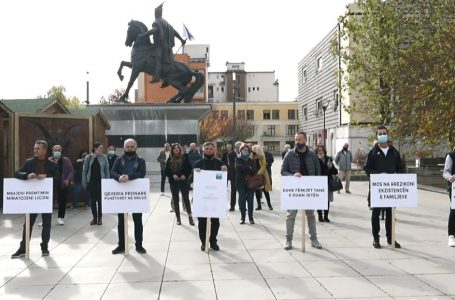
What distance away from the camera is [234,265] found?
23.3ft

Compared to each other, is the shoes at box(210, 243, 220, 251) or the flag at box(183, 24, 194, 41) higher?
the flag at box(183, 24, 194, 41)

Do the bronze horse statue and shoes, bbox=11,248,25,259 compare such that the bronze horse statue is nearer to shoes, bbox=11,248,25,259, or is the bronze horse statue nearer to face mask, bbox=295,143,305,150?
face mask, bbox=295,143,305,150

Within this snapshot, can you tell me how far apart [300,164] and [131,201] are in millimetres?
2929

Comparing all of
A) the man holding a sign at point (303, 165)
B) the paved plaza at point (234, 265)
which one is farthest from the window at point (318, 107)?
the man holding a sign at point (303, 165)

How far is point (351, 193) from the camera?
60.3ft

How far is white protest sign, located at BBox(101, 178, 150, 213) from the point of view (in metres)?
7.95

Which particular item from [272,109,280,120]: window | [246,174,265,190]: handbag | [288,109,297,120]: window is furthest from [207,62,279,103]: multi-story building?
[246,174,265,190]: handbag

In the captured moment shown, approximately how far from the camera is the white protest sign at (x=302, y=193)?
815 centimetres

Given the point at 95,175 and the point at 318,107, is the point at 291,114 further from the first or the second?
the point at 95,175

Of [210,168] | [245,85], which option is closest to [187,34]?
[210,168]

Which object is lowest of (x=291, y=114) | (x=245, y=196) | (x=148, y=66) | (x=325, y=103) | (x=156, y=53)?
(x=245, y=196)

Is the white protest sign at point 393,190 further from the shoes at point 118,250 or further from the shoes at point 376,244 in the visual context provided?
the shoes at point 118,250

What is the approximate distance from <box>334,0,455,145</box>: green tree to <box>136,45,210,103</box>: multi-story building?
1484 inches

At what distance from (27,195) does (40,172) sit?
0.46 metres
